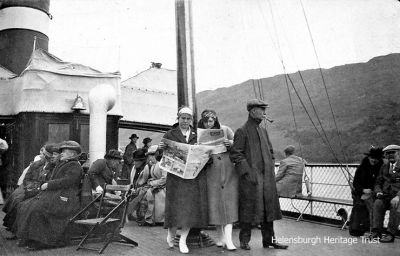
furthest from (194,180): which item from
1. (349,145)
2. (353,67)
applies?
(353,67)

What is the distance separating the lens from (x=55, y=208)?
189 inches

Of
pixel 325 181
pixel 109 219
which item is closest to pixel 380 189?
pixel 109 219

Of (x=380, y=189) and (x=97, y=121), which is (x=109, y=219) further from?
(x=97, y=121)

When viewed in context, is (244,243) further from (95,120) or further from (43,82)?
(43,82)

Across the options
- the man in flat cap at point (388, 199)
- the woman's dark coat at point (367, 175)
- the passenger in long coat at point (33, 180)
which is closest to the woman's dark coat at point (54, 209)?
the passenger in long coat at point (33, 180)

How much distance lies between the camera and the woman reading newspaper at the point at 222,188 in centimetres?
459

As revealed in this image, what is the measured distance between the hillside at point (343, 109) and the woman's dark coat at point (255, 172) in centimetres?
3259

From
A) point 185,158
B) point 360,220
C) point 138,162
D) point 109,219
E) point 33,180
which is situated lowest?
point 360,220

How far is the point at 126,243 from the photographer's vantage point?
5.08 m

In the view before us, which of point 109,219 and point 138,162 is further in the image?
point 138,162

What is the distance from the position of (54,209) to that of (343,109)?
150 feet

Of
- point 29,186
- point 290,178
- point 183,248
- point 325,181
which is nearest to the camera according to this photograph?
point 183,248

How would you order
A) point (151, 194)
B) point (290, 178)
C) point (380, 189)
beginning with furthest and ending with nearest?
point (290, 178) < point (151, 194) < point (380, 189)

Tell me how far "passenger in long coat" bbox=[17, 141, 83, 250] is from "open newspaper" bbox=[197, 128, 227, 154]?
5.55ft
